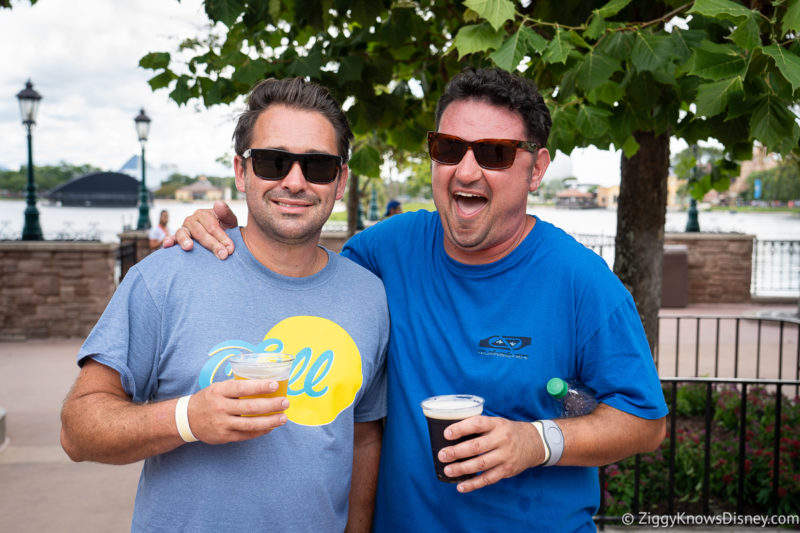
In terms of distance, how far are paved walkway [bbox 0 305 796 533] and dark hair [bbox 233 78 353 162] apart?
10.8 ft

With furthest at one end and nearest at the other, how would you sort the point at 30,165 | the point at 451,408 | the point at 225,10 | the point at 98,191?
the point at 98,191
the point at 30,165
the point at 225,10
the point at 451,408

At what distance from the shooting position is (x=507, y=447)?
5.27 feet

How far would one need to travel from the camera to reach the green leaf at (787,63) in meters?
1.88

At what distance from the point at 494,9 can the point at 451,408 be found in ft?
4.51

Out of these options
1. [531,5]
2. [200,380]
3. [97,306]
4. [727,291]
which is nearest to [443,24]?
[531,5]

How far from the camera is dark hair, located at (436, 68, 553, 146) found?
1.93m

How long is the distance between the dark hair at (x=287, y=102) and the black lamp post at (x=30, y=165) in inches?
428

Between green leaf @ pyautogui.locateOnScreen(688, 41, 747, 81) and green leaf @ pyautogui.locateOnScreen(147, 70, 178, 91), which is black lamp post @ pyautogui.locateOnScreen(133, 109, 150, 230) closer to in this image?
green leaf @ pyautogui.locateOnScreen(147, 70, 178, 91)

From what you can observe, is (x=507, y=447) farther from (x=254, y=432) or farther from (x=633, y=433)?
(x=254, y=432)

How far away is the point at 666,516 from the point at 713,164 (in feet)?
8.77

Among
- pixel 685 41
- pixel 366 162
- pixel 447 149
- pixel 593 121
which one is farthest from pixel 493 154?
pixel 366 162

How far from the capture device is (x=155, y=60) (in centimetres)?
392

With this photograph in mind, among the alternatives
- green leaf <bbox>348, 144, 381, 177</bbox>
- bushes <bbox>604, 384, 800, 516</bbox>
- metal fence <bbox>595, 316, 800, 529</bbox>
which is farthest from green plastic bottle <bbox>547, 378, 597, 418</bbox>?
bushes <bbox>604, 384, 800, 516</bbox>

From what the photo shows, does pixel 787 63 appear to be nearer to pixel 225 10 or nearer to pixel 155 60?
pixel 225 10
